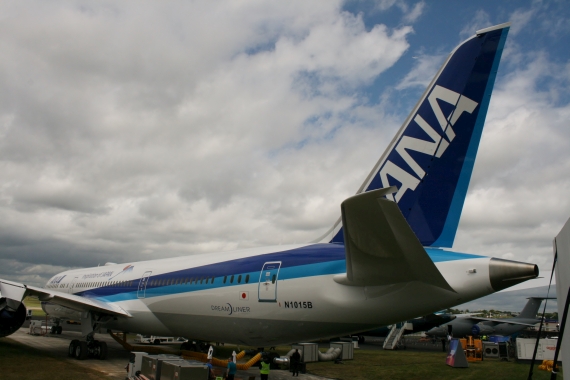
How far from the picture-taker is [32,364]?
12562 mm

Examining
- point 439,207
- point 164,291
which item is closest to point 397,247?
point 439,207

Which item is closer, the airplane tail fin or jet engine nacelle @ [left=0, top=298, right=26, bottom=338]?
the airplane tail fin

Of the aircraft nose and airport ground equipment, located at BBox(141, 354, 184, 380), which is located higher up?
the aircraft nose

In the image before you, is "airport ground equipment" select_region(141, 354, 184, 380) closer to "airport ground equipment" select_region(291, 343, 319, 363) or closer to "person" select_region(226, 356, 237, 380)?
"person" select_region(226, 356, 237, 380)

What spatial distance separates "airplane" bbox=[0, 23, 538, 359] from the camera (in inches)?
252

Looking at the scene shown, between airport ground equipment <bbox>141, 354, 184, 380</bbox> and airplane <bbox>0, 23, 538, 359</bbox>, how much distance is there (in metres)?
1.37

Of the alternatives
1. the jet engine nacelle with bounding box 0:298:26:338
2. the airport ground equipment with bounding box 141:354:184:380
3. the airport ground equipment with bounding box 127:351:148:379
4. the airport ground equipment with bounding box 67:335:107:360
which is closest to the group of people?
the airport ground equipment with bounding box 141:354:184:380

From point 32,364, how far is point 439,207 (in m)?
12.3

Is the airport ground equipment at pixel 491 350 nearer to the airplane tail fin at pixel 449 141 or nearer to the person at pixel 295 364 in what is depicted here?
the person at pixel 295 364

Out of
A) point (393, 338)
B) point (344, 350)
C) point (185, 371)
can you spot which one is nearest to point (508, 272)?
point (185, 371)

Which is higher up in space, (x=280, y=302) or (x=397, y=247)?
(x=397, y=247)

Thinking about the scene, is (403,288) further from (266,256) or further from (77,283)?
(77,283)

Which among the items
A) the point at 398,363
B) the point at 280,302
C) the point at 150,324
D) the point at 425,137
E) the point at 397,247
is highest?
the point at 425,137

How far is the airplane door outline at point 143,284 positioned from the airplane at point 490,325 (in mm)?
23230
